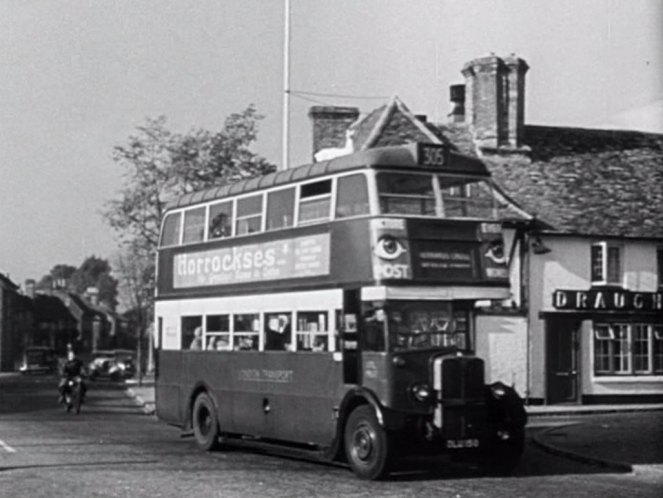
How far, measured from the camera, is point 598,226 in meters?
36.6

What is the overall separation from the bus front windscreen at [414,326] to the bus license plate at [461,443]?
1.31 metres

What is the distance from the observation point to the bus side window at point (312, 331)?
17.7 metres

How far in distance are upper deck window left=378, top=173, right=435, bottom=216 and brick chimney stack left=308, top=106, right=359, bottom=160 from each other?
2163cm

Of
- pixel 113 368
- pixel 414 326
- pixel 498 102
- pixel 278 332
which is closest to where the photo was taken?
pixel 414 326

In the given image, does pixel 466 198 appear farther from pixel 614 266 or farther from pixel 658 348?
pixel 658 348

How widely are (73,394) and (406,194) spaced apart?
17601 millimetres

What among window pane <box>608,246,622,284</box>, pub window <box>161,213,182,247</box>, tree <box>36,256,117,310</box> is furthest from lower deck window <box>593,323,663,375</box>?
tree <box>36,256,117,310</box>

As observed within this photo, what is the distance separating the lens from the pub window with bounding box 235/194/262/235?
19641 mm

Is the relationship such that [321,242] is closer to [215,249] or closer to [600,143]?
[215,249]

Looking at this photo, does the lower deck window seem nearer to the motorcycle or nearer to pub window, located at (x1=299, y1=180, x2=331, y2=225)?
the motorcycle

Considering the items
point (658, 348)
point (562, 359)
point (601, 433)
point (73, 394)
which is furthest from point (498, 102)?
point (601, 433)

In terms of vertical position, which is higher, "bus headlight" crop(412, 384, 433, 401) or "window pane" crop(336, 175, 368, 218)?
"window pane" crop(336, 175, 368, 218)

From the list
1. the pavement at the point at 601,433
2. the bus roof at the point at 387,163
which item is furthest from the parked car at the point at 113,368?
the bus roof at the point at 387,163

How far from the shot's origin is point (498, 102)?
127 ft
